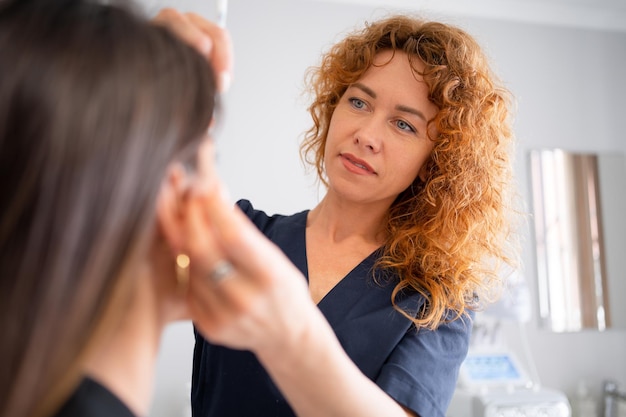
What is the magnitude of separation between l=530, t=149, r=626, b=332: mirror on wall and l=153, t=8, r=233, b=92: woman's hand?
104 inches

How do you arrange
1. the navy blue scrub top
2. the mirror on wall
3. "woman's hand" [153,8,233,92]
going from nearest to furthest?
"woman's hand" [153,8,233,92], the navy blue scrub top, the mirror on wall

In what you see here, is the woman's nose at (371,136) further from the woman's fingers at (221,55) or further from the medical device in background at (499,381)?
the medical device in background at (499,381)

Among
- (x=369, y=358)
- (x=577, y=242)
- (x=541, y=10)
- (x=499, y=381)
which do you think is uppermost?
(x=541, y=10)

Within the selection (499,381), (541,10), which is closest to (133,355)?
(499,381)

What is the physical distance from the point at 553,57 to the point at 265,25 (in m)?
1.52

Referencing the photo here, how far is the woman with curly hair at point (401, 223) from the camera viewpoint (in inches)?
41.5

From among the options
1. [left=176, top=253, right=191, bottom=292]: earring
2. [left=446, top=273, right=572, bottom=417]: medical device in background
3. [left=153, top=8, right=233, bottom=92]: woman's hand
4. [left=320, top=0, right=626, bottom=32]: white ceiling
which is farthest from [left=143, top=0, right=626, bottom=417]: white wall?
[left=176, top=253, right=191, bottom=292]: earring

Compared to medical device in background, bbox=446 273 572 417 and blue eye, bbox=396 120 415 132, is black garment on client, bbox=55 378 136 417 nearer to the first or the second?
blue eye, bbox=396 120 415 132

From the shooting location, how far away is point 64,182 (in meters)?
0.50

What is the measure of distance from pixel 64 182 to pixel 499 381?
2.31 m

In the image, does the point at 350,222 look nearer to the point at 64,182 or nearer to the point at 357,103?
the point at 357,103

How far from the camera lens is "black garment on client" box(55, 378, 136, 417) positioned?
56 centimetres

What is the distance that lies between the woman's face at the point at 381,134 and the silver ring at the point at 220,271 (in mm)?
599

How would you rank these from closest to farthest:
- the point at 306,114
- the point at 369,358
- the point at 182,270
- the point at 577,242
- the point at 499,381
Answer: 1. the point at 182,270
2. the point at 369,358
3. the point at 499,381
4. the point at 306,114
5. the point at 577,242
